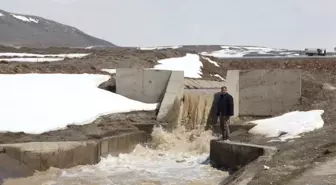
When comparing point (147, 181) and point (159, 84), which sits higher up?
point (159, 84)

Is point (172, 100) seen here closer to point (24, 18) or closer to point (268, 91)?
point (268, 91)

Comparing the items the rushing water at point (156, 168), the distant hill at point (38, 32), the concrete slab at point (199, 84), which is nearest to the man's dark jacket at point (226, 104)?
the rushing water at point (156, 168)

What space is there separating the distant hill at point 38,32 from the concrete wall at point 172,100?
365 ft

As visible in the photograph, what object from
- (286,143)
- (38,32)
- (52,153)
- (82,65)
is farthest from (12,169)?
(38,32)

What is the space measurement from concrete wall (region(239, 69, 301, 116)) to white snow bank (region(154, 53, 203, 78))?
10840 millimetres

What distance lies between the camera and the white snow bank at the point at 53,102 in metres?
16.5

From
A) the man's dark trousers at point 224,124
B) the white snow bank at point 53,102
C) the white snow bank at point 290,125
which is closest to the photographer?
the man's dark trousers at point 224,124

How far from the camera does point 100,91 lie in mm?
21547

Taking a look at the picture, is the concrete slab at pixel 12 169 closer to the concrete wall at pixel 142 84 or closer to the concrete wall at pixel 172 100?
the concrete wall at pixel 172 100

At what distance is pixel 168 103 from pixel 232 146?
6.17 meters

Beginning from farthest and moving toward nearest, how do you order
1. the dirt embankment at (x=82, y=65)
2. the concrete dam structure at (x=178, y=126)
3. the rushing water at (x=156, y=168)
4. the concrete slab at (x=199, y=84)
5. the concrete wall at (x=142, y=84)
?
the concrete slab at (x=199, y=84), the dirt embankment at (x=82, y=65), the concrete wall at (x=142, y=84), the concrete dam structure at (x=178, y=126), the rushing water at (x=156, y=168)

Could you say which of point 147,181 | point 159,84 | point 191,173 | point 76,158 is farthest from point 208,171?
point 159,84

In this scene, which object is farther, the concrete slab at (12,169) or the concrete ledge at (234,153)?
the concrete ledge at (234,153)

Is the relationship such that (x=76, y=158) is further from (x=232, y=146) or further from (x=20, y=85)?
(x=20, y=85)
